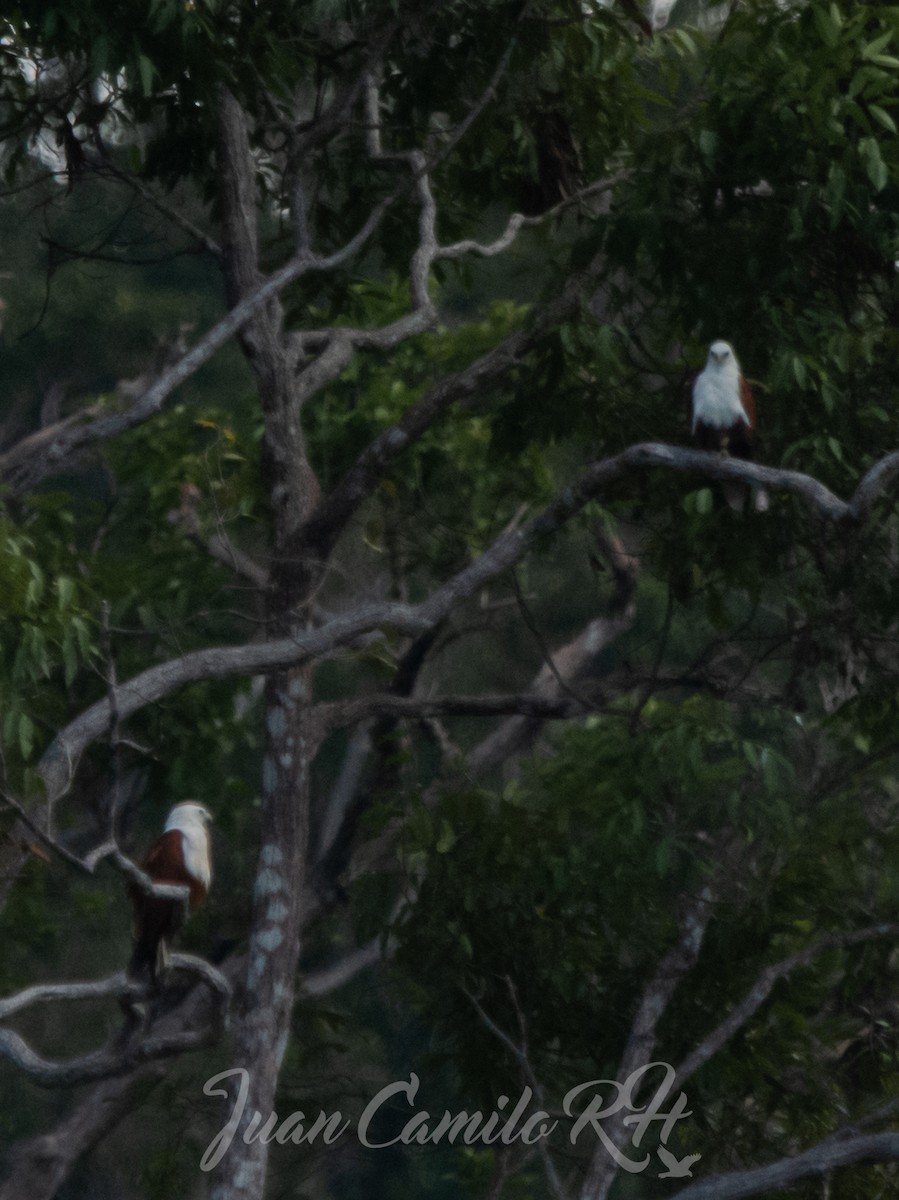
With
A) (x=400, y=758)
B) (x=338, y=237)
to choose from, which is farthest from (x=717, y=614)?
(x=338, y=237)

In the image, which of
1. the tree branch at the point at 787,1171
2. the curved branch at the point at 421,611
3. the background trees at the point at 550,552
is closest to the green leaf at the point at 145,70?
the background trees at the point at 550,552

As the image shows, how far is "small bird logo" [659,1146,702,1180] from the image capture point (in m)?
6.64

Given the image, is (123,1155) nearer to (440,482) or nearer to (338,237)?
(440,482)

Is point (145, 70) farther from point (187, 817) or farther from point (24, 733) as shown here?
point (187, 817)

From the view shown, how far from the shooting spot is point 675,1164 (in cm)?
677

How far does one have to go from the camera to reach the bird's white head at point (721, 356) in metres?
6.04

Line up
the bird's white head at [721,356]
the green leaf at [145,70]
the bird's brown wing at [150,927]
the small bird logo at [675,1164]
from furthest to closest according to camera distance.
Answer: the small bird logo at [675,1164]
the bird's white head at [721,356]
the green leaf at [145,70]
the bird's brown wing at [150,927]

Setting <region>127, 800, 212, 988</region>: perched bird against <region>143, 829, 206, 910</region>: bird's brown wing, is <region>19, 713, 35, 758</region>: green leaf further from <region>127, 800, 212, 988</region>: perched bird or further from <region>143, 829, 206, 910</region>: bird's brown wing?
<region>143, 829, 206, 910</region>: bird's brown wing

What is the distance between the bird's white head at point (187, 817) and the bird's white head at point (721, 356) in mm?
2466

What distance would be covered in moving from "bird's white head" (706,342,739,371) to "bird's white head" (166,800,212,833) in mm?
2466

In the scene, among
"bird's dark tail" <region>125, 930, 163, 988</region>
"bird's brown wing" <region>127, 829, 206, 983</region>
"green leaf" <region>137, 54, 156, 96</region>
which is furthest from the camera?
"green leaf" <region>137, 54, 156, 96</region>

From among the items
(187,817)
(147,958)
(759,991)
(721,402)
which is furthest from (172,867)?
(721,402)

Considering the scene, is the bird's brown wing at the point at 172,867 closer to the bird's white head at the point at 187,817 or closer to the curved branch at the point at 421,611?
the bird's white head at the point at 187,817

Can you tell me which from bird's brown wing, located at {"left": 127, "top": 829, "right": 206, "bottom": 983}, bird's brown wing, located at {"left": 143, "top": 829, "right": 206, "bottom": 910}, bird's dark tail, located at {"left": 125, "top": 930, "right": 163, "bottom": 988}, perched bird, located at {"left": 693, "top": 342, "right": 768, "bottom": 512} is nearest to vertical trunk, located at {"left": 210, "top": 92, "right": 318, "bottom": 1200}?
bird's brown wing, located at {"left": 143, "top": 829, "right": 206, "bottom": 910}
